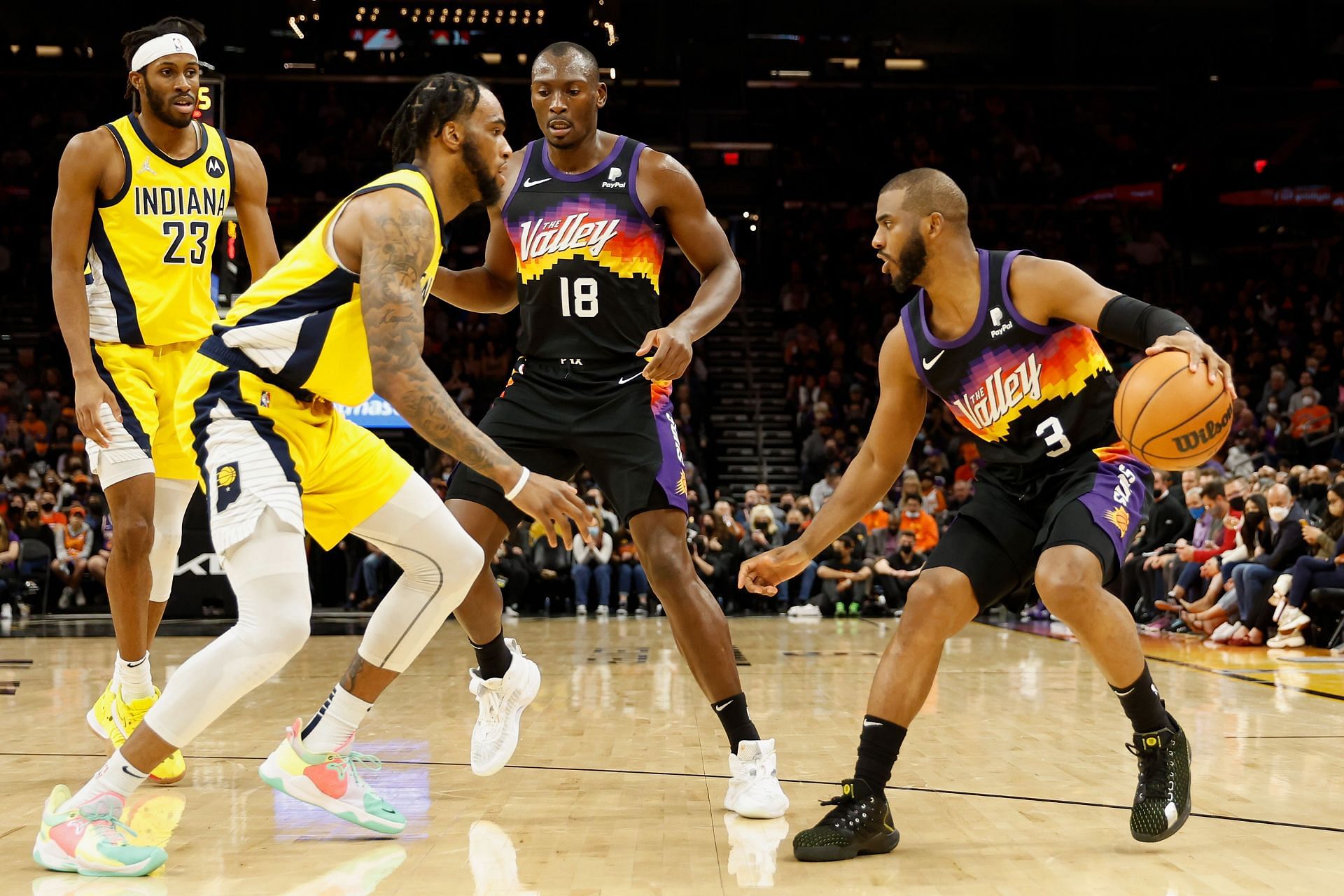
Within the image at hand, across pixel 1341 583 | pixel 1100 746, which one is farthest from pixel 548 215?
pixel 1341 583

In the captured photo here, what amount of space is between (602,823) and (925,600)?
109cm

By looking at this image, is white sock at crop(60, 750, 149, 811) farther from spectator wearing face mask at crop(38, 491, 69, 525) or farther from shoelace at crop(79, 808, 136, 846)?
spectator wearing face mask at crop(38, 491, 69, 525)

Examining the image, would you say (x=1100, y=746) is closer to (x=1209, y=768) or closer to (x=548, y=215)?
(x=1209, y=768)

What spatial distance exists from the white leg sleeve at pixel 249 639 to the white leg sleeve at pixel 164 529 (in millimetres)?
1473

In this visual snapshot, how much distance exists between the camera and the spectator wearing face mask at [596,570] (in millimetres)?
14102

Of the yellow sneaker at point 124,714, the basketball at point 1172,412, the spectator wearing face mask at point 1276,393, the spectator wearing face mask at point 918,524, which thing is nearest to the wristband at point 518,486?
the basketball at point 1172,412

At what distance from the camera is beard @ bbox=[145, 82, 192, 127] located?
449 centimetres

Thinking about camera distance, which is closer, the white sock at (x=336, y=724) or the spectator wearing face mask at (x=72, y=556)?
the white sock at (x=336, y=724)

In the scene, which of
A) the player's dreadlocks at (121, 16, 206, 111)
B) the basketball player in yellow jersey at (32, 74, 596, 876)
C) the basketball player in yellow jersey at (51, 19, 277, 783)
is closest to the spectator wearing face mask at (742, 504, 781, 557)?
the basketball player in yellow jersey at (51, 19, 277, 783)

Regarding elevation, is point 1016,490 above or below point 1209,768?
above

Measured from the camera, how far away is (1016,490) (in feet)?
12.4

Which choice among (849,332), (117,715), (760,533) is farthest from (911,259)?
(849,332)

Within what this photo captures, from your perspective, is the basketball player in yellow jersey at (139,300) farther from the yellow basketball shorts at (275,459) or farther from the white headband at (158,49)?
the yellow basketball shorts at (275,459)

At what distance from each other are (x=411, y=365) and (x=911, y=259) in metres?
1.45
